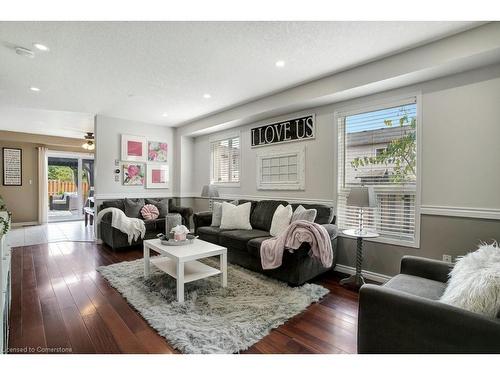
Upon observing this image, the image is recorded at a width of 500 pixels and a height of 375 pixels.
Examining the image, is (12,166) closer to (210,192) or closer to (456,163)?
(210,192)

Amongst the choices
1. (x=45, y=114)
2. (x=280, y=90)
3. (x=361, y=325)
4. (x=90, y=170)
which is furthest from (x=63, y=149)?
(x=361, y=325)

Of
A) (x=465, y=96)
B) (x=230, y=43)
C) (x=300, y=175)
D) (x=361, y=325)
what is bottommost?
(x=361, y=325)

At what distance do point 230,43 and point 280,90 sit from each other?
1406 mm

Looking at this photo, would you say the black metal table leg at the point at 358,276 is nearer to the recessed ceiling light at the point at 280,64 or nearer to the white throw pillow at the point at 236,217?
the white throw pillow at the point at 236,217

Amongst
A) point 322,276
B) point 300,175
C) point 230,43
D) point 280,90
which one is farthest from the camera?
point 300,175

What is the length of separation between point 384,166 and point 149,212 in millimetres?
4105

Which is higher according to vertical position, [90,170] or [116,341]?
[90,170]

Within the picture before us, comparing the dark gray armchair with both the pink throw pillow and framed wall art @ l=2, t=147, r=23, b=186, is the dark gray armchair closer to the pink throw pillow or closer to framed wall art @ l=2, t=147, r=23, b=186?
the pink throw pillow

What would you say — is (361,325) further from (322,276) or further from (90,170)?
(90,170)

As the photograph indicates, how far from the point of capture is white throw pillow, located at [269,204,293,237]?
3398 mm

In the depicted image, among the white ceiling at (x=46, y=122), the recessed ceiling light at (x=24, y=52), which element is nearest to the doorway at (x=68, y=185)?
the white ceiling at (x=46, y=122)

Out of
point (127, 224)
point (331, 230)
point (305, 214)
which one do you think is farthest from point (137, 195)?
point (331, 230)
